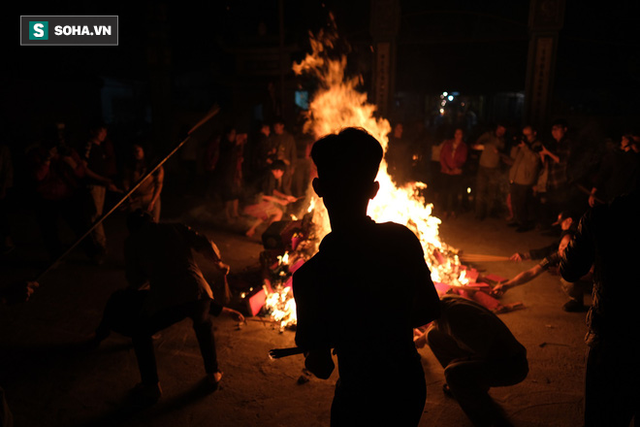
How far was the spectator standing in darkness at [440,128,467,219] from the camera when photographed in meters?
10.7

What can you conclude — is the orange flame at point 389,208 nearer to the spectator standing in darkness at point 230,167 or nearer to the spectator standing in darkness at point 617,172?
the spectator standing in darkness at point 230,167

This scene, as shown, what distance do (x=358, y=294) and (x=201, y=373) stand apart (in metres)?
3.35

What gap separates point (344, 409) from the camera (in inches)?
77.9

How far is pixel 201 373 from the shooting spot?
15.4 feet

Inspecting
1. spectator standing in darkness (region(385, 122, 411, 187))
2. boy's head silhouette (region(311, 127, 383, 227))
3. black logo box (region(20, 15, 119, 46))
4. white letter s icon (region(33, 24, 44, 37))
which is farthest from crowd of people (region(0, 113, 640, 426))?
white letter s icon (region(33, 24, 44, 37))

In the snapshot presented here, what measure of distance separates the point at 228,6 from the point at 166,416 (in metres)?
18.3

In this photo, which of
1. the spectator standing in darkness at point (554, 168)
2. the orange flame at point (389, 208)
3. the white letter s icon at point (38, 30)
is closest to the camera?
the orange flame at point (389, 208)

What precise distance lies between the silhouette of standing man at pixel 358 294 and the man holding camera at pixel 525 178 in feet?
28.9

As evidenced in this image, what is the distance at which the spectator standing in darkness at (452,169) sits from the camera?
10664 millimetres

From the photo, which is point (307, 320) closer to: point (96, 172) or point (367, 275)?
point (367, 275)

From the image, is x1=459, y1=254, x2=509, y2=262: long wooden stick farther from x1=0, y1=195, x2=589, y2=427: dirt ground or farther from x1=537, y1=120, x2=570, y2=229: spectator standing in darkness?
x1=537, y1=120, x2=570, y2=229: spectator standing in darkness

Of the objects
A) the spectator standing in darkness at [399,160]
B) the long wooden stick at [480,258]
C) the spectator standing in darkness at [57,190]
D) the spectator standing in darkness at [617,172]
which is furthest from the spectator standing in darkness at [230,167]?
the spectator standing in darkness at [617,172]

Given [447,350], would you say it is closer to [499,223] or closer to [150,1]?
[499,223]

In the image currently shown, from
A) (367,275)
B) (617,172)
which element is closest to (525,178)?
(617,172)
